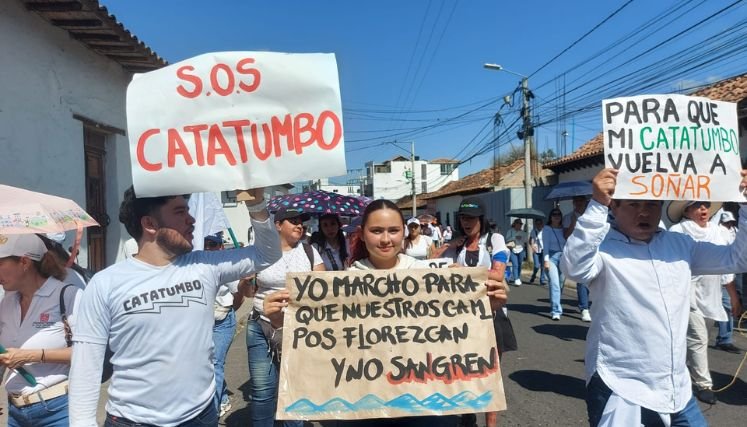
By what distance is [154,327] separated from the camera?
2277mm

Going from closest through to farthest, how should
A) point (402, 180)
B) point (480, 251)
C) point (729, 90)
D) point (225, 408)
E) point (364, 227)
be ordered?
point (364, 227)
point (480, 251)
point (225, 408)
point (729, 90)
point (402, 180)

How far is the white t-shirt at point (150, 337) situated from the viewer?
2.25 metres

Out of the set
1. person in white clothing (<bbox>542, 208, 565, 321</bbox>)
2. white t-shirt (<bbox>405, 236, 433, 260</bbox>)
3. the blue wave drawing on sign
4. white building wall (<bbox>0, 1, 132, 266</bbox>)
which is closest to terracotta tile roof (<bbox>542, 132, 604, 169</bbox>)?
person in white clothing (<bbox>542, 208, 565, 321</bbox>)

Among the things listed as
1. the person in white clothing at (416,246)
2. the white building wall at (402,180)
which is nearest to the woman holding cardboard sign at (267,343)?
the person in white clothing at (416,246)

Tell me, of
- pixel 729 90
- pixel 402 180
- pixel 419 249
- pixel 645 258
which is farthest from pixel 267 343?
pixel 402 180

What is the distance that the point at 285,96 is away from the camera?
2.40 metres

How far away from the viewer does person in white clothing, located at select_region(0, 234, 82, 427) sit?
262 centimetres

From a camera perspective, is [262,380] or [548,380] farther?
[548,380]

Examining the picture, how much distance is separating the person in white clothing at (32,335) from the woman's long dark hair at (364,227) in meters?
1.44

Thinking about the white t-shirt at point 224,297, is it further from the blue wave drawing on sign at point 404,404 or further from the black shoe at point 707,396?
the black shoe at point 707,396

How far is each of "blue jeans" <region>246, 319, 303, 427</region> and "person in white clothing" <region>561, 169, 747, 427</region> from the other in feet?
6.85

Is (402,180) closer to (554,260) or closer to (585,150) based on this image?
(585,150)

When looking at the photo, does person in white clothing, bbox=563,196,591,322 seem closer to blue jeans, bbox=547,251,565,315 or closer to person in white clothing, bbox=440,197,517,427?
blue jeans, bbox=547,251,565,315

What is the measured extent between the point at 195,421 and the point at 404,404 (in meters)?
0.93
